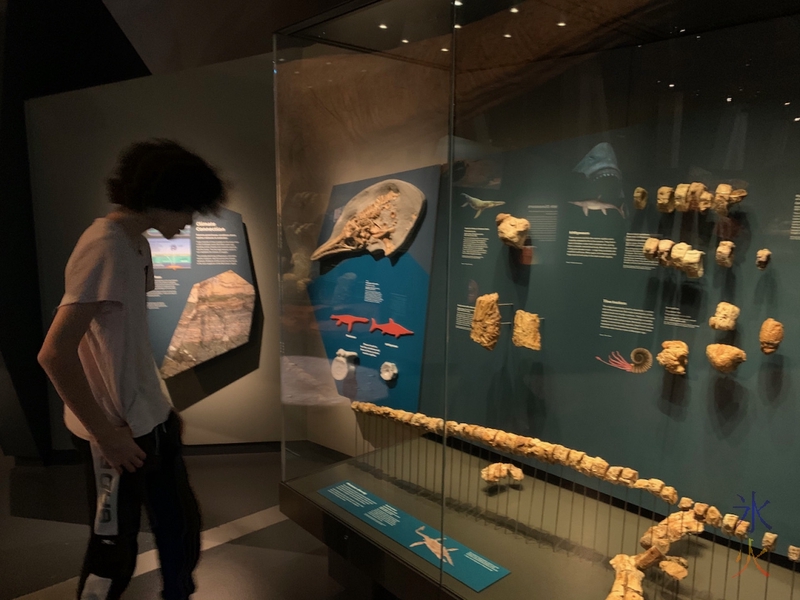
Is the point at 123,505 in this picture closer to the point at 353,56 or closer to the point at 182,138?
the point at 353,56

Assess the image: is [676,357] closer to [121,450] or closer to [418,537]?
[418,537]

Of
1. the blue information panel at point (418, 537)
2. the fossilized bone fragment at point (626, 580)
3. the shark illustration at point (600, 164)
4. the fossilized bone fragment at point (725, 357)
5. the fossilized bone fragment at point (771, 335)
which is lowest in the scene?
the blue information panel at point (418, 537)

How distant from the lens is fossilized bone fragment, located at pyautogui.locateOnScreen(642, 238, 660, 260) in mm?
1968

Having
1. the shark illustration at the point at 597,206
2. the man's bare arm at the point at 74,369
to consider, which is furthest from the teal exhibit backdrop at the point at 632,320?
the man's bare arm at the point at 74,369

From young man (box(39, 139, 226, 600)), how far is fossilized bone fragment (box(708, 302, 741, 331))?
1.70m

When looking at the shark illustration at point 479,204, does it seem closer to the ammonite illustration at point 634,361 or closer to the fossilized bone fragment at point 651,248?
the fossilized bone fragment at point 651,248

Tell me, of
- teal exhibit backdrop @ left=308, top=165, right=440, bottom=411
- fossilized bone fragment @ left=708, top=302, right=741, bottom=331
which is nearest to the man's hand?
teal exhibit backdrop @ left=308, top=165, right=440, bottom=411

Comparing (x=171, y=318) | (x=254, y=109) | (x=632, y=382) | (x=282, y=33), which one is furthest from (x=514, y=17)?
(x=171, y=318)

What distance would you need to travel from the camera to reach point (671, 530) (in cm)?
185

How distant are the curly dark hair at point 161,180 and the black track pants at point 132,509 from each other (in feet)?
2.22

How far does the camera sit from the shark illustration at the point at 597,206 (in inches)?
81.3

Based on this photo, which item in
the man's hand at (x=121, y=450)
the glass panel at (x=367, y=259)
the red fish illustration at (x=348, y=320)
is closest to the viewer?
the man's hand at (x=121, y=450)

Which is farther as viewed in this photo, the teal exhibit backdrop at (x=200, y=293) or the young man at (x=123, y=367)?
the teal exhibit backdrop at (x=200, y=293)

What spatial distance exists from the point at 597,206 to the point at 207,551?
7.93 feet
